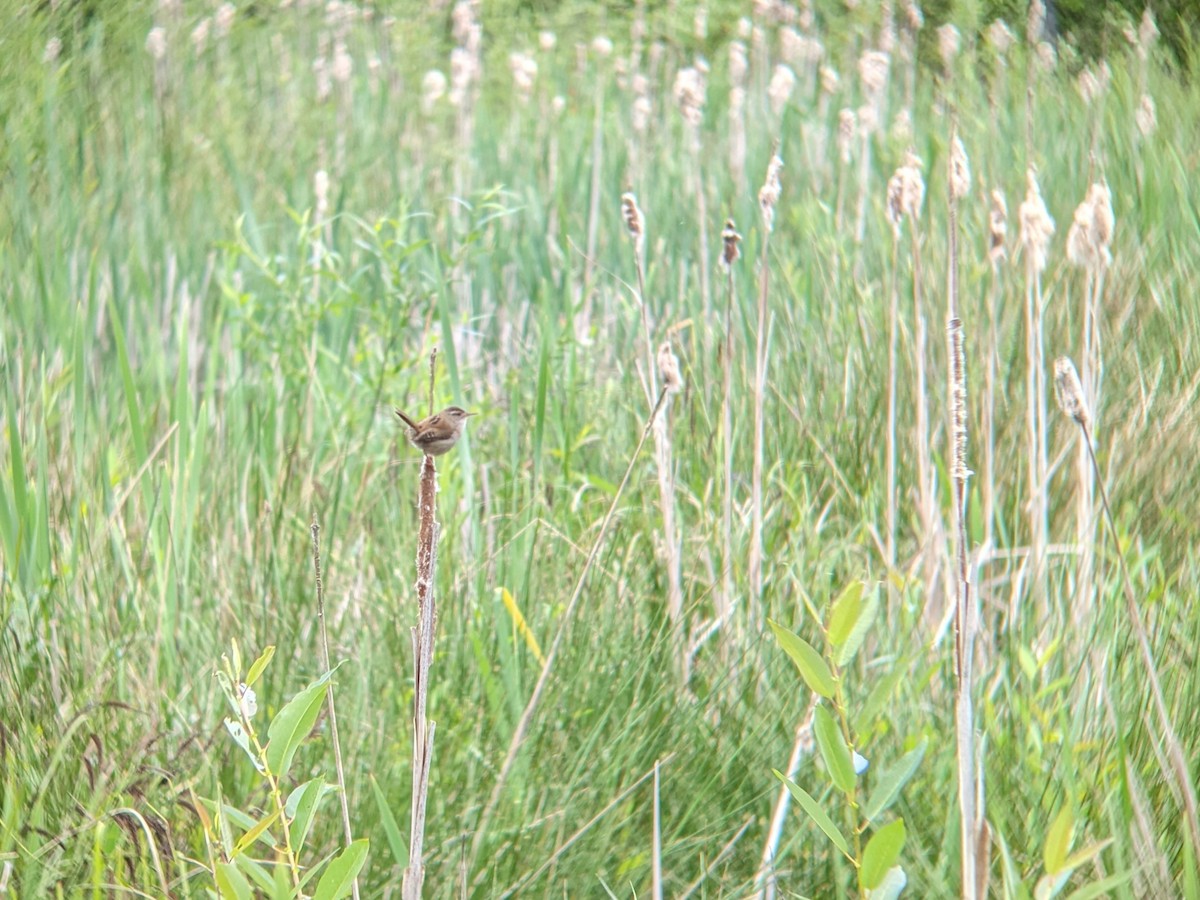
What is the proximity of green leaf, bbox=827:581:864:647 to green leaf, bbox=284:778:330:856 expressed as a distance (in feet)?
A: 1.20

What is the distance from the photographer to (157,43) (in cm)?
383

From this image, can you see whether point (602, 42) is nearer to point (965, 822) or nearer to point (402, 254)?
point (402, 254)

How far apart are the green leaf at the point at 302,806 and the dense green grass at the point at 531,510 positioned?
0.34 ft

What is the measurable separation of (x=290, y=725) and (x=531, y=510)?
714 millimetres

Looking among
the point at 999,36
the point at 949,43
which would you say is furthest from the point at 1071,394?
the point at 999,36

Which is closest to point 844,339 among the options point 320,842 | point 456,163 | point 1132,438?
point 1132,438

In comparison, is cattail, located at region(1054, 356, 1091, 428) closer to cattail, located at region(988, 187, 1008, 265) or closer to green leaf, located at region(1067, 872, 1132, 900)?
green leaf, located at region(1067, 872, 1132, 900)

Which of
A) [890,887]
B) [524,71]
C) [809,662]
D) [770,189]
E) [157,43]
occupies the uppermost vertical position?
[157,43]

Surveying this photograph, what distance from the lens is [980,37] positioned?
605cm

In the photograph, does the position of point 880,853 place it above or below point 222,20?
below

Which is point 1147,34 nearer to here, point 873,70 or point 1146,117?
point 1146,117

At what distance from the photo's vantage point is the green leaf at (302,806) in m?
0.85

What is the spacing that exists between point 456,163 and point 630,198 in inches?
99.9

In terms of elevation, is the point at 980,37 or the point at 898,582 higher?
the point at 980,37
